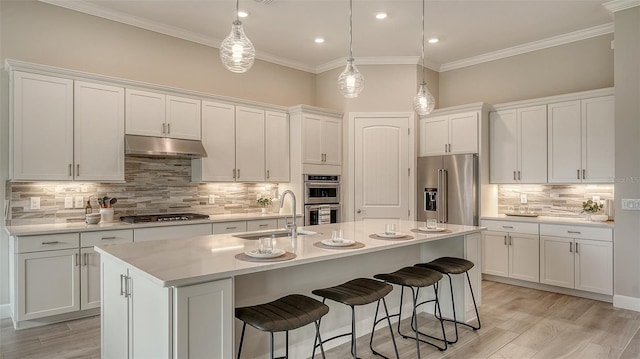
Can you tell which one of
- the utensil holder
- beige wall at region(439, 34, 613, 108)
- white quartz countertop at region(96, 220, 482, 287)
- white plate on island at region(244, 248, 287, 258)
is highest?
beige wall at region(439, 34, 613, 108)

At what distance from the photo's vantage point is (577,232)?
4.46 metres

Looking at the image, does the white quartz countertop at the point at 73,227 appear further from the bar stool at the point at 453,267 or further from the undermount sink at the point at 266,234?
the bar stool at the point at 453,267

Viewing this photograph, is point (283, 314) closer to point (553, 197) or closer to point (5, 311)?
point (5, 311)

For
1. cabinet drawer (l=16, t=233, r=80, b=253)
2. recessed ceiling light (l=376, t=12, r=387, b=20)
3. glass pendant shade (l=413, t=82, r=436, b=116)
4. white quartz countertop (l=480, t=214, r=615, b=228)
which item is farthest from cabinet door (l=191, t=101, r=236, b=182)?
white quartz countertop (l=480, t=214, r=615, b=228)

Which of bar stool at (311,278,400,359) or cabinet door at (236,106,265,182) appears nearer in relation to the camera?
bar stool at (311,278,400,359)

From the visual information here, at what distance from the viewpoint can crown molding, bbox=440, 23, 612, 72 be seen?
478 cm

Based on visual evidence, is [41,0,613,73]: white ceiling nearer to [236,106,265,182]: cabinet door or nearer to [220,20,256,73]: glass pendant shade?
[236,106,265,182]: cabinet door

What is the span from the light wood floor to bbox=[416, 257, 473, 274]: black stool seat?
569 mm

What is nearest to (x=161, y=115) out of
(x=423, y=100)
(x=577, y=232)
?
(x=423, y=100)

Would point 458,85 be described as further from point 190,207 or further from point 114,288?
point 114,288

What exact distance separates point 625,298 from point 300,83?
4881 mm

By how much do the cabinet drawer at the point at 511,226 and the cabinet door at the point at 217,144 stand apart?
3.37 metres

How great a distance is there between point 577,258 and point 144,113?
5.02 meters

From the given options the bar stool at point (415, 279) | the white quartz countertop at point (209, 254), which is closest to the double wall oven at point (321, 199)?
the white quartz countertop at point (209, 254)
